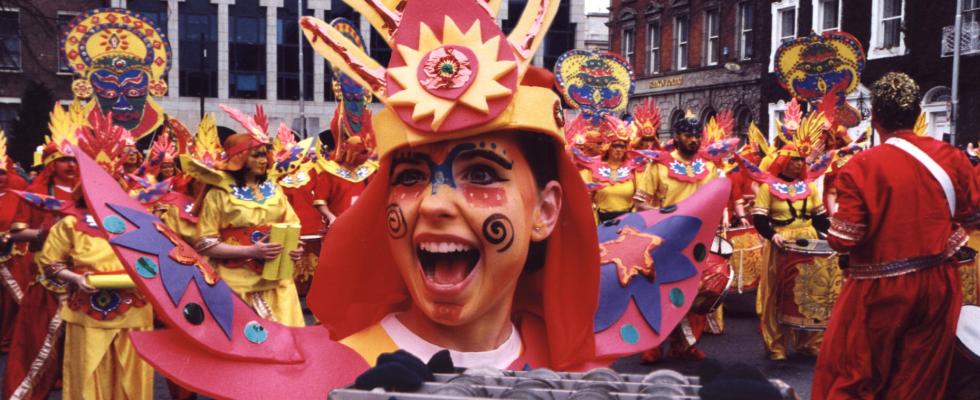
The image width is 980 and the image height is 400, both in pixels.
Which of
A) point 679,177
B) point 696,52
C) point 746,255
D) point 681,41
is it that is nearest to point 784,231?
point 679,177

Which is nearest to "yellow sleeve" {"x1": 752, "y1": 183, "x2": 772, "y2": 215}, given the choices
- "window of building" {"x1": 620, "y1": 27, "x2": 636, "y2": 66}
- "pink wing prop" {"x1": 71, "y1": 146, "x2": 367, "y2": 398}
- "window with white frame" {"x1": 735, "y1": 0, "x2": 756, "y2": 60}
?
"pink wing prop" {"x1": 71, "y1": 146, "x2": 367, "y2": 398}

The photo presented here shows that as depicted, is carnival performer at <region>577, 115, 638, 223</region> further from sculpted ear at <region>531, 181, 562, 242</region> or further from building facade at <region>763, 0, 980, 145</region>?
building facade at <region>763, 0, 980, 145</region>

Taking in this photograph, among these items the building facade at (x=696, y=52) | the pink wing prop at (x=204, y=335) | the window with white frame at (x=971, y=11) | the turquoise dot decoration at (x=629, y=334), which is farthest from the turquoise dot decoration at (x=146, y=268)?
the building facade at (x=696, y=52)

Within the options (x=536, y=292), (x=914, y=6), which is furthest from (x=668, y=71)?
(x=536, y=292)

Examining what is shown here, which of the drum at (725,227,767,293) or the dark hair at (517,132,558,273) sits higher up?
the dark hair at (517,132,558,273)

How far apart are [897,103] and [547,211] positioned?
250cm

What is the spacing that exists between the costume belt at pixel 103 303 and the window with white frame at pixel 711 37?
3106cm

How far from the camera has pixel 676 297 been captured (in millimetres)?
3457

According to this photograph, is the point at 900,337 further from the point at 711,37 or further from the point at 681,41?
the point at 681,41

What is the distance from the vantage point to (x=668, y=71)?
37.4m

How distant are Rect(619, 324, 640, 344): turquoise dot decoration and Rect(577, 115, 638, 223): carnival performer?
25.9 ft

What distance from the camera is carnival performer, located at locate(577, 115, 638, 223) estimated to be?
11516mm

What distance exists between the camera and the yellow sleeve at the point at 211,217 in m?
6.31

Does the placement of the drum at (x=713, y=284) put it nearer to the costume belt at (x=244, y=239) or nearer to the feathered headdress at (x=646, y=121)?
the costume belt at (x=244, y=239)
